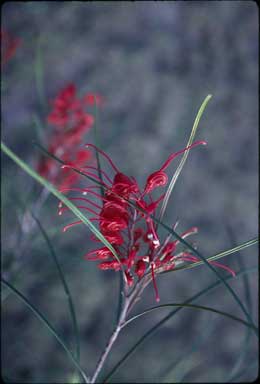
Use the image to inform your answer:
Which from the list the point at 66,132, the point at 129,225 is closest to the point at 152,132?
the point at 66,132

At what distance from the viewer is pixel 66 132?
0.79 m

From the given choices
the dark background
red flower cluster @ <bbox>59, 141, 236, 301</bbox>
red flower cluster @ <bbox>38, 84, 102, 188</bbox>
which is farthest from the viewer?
the dark background

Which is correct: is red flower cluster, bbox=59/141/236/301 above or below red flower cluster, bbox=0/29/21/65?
below

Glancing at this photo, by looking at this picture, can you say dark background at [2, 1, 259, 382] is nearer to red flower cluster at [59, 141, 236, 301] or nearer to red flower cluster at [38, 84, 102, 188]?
red flower cluster at [38, 84, 102, 188]

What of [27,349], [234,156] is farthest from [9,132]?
[234,156]

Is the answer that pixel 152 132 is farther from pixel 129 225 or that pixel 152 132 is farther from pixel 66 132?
pixel 129 225

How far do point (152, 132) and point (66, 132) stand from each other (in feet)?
1.73

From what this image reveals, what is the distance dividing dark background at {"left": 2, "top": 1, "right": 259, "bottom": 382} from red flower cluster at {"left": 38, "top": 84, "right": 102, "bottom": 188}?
0.25m

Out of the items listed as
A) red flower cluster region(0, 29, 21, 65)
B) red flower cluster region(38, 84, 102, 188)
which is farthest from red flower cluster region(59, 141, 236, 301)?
red flower cluster region(0, 29, 21, 65)

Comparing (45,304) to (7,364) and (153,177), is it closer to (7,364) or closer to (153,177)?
(7,364)

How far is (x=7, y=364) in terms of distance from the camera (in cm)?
95

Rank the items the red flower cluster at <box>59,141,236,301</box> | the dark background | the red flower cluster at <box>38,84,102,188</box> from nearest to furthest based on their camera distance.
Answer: the red flower cluster at <box>59,141,236,301</box>
the red flower cluster at <box>38,84,102,188</box>
the dark background

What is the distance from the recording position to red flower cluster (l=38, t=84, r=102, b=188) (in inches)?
30.2

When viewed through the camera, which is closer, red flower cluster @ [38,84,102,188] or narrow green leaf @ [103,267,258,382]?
narrow green leaf @ [103,267,258,382]
